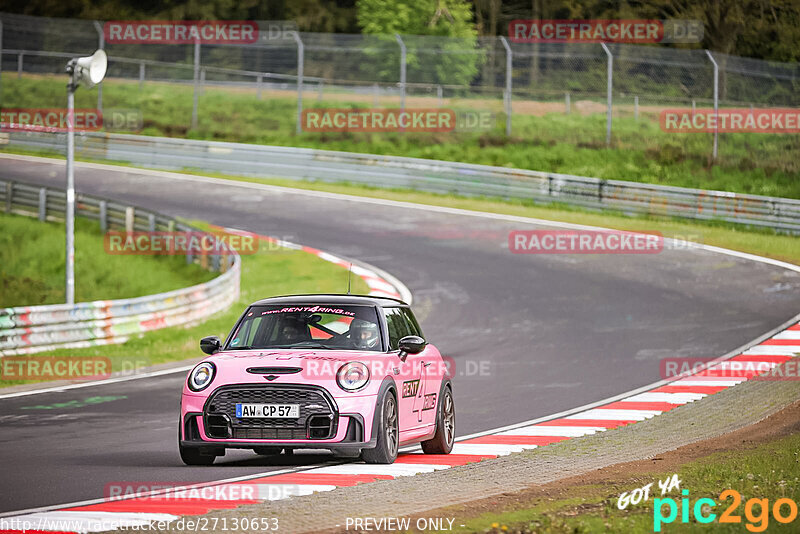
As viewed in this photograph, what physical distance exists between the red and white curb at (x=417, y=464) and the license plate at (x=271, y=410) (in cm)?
49

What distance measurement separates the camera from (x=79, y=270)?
28.0m

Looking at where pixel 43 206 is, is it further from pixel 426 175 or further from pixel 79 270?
pixel 426 175

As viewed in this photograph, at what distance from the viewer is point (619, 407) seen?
Result: 14781mm

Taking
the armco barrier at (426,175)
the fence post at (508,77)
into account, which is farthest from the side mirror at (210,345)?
the fence post at (508,77)

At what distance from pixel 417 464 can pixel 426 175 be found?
1037 inches

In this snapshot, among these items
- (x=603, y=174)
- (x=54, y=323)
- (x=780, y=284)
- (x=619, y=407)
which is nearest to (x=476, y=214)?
(x=603, y=174)

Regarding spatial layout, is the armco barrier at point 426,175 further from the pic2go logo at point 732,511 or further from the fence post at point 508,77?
the pic2go logo at point 732,511

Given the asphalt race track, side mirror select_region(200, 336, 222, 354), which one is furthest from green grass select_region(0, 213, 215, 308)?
side mirror select_region(200, 336, 222, 354)

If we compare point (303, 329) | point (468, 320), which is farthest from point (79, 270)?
point (303, 329)

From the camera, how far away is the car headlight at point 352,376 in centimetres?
984

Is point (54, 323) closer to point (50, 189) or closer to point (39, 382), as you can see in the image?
point (39, 382)

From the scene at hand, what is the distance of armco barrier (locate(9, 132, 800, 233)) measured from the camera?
1238 inches

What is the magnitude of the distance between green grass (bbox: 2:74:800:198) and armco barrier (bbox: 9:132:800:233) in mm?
2459

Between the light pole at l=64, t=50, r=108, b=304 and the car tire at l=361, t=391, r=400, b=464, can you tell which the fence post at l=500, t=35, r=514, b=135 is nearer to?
the light pole at l=64, t=50, r=108, b=304
